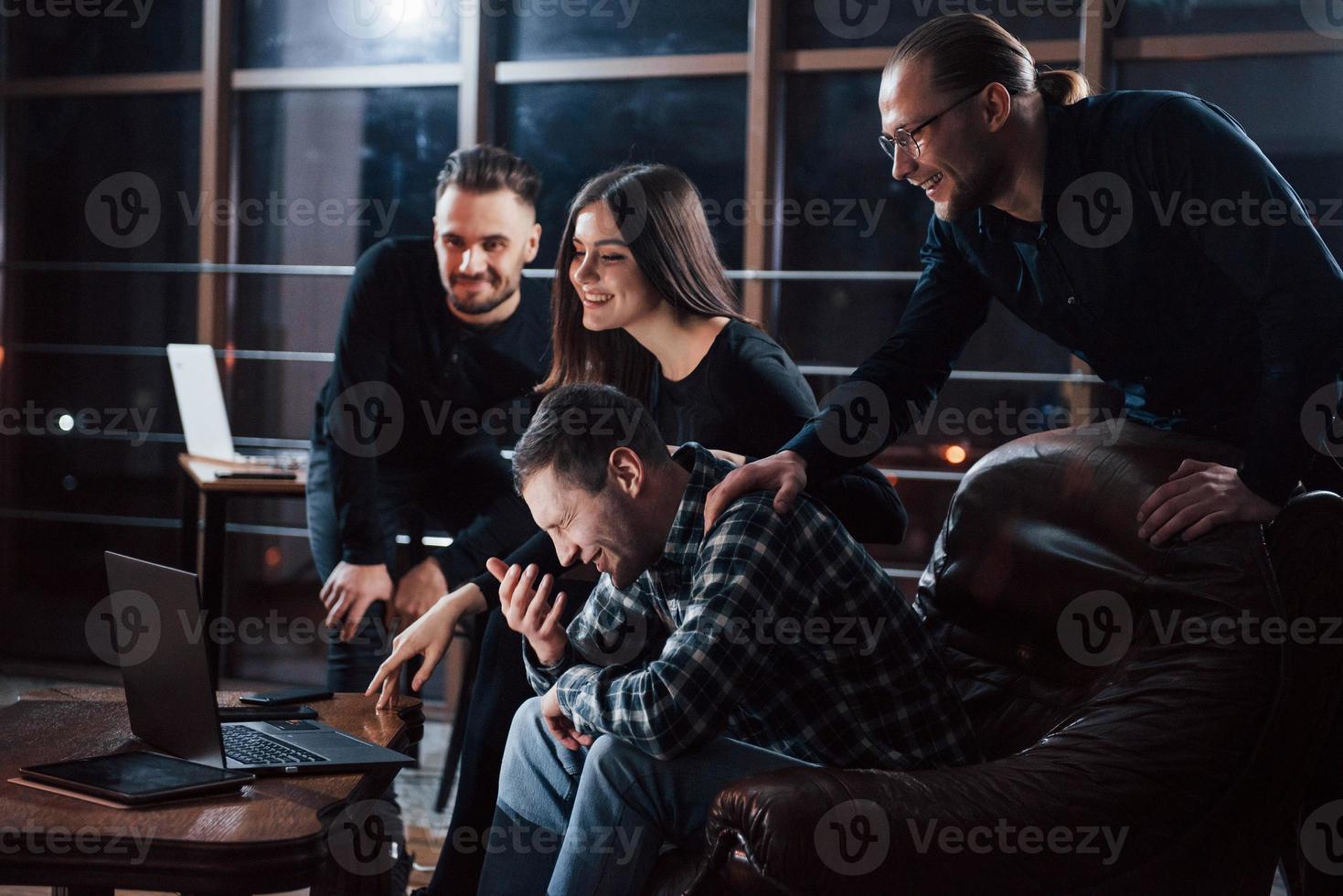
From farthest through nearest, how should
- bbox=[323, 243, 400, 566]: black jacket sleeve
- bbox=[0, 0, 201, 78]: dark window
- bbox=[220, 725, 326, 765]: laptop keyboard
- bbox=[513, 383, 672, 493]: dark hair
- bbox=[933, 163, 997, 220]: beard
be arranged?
bbox=[0, 0, 201, 78]: dark window
bbox=[323, 243, 400, 566]: black jacket sleeve
bbox=[933, 163, 997, 220]: beard
bbox=[513, 383, 672, 493]: dark hair
bbox=[220, 725, 326, 765]: laptop keyboard

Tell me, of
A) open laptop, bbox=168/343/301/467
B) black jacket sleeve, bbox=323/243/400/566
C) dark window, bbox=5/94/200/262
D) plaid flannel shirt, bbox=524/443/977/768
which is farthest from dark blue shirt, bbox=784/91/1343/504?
dark window, bbox=5/94/200/262

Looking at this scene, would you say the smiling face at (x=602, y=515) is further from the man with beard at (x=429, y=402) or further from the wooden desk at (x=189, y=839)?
the man with beard at (x=429, y=402)

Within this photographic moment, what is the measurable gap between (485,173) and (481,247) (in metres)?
0.16

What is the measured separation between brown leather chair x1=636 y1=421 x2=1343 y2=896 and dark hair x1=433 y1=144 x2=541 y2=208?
57.1 inches

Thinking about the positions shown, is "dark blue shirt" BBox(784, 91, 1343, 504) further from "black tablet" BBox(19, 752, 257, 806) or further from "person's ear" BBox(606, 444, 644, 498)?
"black tablet" BBox(19, 752, 257, 806)

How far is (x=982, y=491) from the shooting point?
1.93m

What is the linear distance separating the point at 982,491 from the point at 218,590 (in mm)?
2104

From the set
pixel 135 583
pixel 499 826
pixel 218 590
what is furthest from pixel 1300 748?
pixel 218 590

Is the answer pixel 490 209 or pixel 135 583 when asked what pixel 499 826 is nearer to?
pixel 135 583

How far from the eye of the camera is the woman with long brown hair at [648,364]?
2.07 m

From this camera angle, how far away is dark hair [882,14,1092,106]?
180 cm

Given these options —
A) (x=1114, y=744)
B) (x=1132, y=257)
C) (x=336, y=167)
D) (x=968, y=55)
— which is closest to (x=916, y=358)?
(x=1132, y=257)

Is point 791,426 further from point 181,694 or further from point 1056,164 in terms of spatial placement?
point 181,694

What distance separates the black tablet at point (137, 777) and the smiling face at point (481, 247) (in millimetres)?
1496
